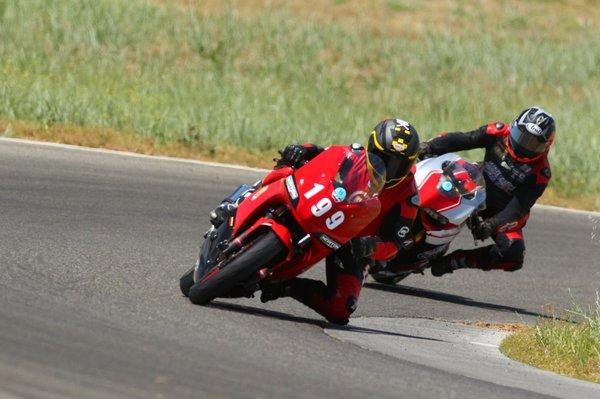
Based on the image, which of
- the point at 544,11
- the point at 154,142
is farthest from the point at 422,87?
the point at 154,142

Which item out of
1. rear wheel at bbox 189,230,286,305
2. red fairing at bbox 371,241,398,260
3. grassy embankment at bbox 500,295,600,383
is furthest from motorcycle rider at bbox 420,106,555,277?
rear wheel at bbox 189,230,286,305

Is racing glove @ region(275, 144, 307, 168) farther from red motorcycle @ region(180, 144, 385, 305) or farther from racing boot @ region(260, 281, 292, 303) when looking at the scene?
racing boot @ region(260, 281, 292, 303)

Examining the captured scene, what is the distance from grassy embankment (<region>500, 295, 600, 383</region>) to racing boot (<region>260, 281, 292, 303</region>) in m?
1.59

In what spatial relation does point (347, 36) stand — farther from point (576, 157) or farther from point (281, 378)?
point (281, 378)

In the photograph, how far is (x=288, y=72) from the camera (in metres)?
24.3

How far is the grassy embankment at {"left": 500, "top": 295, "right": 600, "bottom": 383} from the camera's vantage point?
858cm

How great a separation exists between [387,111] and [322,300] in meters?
14.3

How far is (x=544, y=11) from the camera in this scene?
30766 millimetres

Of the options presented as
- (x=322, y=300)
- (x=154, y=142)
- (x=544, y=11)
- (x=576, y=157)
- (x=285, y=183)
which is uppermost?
(x=285, y=183)

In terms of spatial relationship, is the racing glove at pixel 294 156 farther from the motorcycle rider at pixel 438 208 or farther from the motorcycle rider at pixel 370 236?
the motorcycle rider at pixel 438 208

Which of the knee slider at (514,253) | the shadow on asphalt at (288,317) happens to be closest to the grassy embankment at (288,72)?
the knee slider at (514,253)

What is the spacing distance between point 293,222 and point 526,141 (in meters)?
4.07

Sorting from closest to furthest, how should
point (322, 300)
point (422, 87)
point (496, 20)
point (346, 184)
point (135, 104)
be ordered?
1. point (346, 184)
2. point (322, 300)
3. point (135, 104)
4. point (422, 87)
5. point (496, 20)

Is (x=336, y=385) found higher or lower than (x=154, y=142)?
higher
